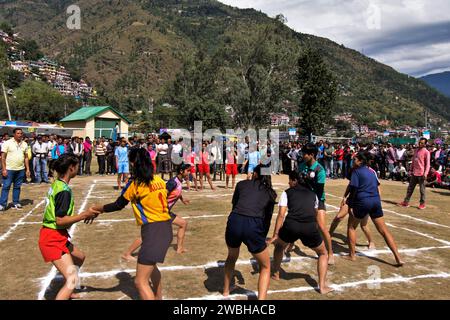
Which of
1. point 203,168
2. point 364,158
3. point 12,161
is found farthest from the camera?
point 203,168

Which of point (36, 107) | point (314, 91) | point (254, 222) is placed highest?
point (36, 107)

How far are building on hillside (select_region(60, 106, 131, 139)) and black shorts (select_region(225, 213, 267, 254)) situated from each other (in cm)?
4562

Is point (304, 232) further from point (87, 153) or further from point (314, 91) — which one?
point (314, 91)

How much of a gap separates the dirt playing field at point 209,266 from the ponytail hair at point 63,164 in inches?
70.6

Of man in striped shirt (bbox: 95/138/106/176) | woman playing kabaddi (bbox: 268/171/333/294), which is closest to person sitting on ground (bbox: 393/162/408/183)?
man in striped shirt (bbox: 95/138/106/176)

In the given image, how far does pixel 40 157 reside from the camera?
16156mm

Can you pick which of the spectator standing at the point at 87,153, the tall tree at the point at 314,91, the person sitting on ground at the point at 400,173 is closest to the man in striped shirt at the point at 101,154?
the spectator standing at the point at 87,153

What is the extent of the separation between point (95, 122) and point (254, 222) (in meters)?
49.2

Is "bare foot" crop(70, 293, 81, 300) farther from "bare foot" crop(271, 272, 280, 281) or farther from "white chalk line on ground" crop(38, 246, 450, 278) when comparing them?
"bare foot" crop(271, 272, 280, 281)

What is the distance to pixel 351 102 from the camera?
182250 mm

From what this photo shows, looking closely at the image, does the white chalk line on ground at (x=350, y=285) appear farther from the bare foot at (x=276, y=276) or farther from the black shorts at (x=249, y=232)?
the black shorts at (x=249, y=232)

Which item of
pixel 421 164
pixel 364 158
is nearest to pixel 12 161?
pixel 364 158

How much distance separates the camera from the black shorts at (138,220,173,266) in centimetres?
394
